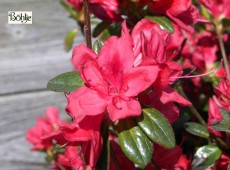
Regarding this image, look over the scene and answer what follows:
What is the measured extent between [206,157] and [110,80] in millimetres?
313

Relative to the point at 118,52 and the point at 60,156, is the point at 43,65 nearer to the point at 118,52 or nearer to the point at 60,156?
the point at 60,156

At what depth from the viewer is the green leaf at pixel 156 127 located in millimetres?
694

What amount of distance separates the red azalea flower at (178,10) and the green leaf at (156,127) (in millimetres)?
274

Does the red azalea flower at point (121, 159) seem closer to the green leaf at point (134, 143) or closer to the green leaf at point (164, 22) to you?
the green leaf at point (134, 143)

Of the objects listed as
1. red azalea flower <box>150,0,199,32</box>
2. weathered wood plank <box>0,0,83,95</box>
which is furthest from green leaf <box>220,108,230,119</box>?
weathered wood plank <box>0,0,83,95</box>

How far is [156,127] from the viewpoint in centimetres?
70

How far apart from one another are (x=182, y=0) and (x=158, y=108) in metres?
0.26

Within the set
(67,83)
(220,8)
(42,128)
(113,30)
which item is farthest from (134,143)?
(42,128)

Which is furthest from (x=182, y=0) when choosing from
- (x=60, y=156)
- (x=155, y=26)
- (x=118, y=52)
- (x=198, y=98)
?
(x=60, y=156)

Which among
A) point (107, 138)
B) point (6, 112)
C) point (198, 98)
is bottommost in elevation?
point (6, 112)

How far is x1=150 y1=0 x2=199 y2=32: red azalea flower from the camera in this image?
0.92 metres

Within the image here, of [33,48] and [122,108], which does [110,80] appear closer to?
[122,108]

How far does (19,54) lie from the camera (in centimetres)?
221

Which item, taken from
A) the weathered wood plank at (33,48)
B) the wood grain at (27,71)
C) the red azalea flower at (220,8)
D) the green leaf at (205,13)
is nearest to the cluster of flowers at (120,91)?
the red azalea flower at (220,8)
